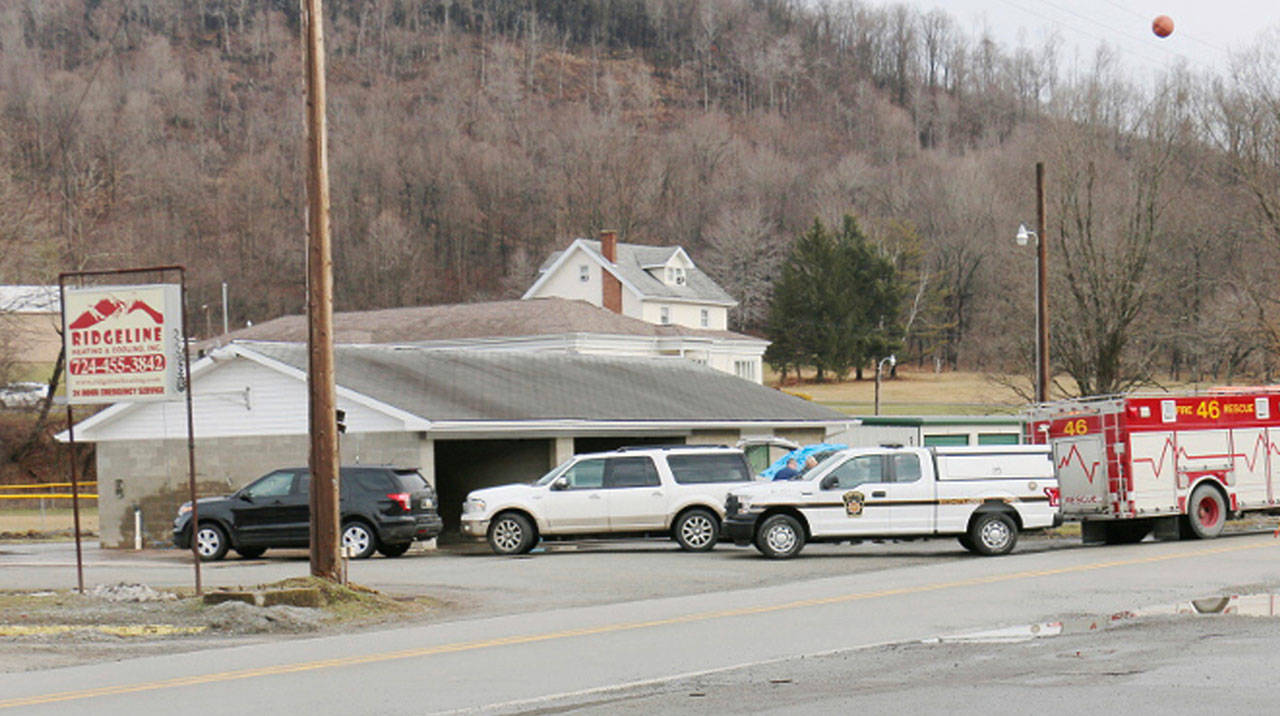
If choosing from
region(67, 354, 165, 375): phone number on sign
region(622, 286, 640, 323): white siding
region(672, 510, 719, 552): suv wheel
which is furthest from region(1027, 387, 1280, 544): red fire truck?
region(622, 286, 640, 323): white siding

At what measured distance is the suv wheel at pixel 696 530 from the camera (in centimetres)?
2692

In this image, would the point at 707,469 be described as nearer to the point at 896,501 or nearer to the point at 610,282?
the point at 896,501

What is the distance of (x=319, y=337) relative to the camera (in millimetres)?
17828

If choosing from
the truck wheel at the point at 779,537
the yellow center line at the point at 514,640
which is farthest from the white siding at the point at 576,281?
the yellow center line at the point at 514,640

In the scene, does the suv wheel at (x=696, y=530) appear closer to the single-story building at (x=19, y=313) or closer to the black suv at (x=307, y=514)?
the black suv at (x=307, y=514)

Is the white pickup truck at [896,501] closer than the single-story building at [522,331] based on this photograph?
Yes

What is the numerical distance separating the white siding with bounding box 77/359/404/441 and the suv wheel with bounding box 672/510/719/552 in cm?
723

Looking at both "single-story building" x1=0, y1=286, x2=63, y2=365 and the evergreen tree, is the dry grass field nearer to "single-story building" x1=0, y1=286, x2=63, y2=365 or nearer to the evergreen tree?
the evergreen tree

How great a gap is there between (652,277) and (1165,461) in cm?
5217

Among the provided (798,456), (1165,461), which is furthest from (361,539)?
(1165,461)

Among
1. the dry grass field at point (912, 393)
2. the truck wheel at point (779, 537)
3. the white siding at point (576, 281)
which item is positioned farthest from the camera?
the dry grass field at point (912, 393)

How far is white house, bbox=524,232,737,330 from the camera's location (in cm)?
7631

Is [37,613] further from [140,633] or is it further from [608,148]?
[608,148]

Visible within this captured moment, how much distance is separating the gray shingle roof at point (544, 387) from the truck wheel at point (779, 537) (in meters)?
8.09
